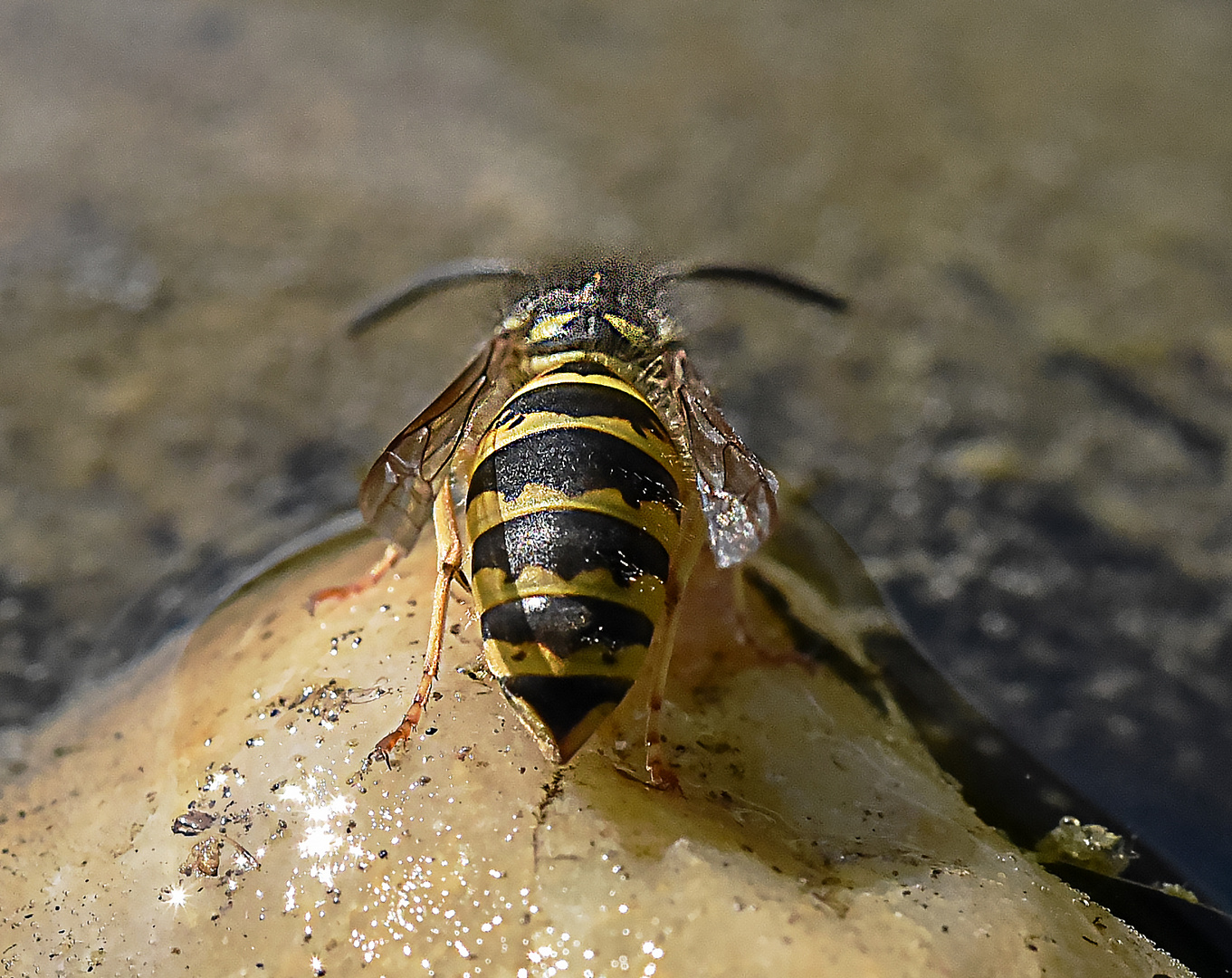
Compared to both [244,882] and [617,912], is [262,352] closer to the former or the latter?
[244,882]

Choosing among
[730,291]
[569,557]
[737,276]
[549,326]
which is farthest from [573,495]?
[730,291]

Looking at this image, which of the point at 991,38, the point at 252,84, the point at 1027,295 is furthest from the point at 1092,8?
the point at 252,84

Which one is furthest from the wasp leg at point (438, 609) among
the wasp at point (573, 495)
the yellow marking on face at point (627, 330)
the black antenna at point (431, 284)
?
the black antenna at point (431, 284)

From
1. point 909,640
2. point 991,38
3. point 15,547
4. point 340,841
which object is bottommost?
point 15,547

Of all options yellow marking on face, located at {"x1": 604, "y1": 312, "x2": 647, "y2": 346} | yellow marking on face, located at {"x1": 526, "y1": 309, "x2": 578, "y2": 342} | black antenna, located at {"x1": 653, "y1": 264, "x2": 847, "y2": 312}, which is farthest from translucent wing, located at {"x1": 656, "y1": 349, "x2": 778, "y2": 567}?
black antenna, located at {"x1": 653, "y1": 264, "x2": 847, "y2": 312}

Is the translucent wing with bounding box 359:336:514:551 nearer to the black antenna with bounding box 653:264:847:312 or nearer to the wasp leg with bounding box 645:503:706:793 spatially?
the wasp leg with bounding box 645:503:706:793

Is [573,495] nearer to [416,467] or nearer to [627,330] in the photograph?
[416,467]
